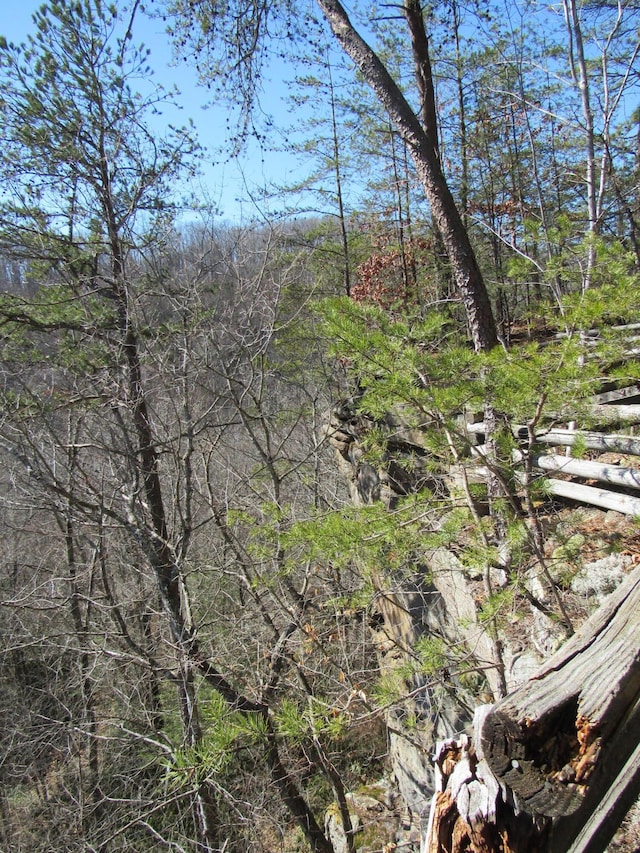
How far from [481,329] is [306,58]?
5.10 meters

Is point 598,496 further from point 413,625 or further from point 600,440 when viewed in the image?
point 413,625

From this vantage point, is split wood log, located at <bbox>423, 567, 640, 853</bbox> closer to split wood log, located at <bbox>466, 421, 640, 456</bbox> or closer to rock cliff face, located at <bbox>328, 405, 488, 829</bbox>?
split wood log, located at <bbox>466, 421, 640, 456</bbox>

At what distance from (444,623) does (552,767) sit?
397 centimetres

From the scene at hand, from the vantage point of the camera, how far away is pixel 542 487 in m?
2.40

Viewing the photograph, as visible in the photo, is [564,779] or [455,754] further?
[455,754]

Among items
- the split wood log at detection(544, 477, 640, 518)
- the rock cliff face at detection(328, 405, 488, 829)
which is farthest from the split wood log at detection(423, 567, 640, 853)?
the rock cliff face at detection(328, 405, 488, 829)

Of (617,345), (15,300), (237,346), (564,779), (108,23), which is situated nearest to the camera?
(564,779)

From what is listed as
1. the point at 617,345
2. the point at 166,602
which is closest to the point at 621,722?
the point at 617,345

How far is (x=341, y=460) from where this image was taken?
8703mm

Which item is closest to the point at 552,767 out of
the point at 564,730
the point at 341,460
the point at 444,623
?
the point at 564,730

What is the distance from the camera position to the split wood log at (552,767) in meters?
0.79

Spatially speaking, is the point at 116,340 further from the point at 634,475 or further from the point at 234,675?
the point at 634,475

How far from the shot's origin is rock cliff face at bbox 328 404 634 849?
2.69 metres

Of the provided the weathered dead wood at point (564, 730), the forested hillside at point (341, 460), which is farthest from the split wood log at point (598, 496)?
the weathered dead wood at point (564, 730)
